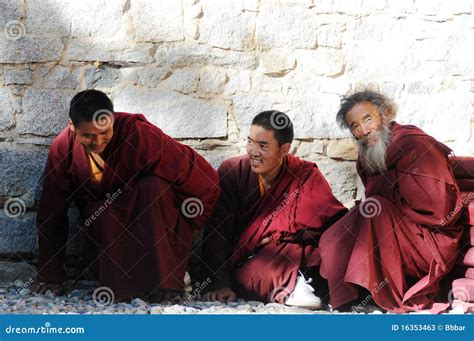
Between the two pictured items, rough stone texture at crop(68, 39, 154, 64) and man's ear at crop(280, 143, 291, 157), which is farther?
rough stone texture at crop(68, 39, 154, 64)

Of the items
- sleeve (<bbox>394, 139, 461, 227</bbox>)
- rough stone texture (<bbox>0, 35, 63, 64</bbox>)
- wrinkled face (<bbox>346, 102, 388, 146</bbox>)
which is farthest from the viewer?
rough stone texture (<bbox>0, 35, 63, 64</bbox>)

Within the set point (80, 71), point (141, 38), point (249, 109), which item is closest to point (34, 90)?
point (80, 71)

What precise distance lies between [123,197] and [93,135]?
45cm

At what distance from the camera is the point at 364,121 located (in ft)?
20.6

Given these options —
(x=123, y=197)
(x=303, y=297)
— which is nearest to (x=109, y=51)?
(x=123, y=197)

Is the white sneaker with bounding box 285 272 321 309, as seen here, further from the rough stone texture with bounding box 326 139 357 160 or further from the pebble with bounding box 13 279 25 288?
the pebble with bounding box 13 279 25 288

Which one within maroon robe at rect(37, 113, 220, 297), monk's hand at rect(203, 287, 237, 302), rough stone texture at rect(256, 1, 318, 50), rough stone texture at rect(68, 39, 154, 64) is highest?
rough stone texture at rect(256, 1, 318, 50)

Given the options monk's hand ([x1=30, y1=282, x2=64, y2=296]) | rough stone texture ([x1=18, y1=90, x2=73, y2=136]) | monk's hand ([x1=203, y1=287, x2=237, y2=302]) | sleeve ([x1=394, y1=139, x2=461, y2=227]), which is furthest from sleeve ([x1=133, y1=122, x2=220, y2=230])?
sleeve ([x1=394, y1=139, x2=461, y2=227])

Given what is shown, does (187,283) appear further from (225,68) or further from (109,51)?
(109,51)

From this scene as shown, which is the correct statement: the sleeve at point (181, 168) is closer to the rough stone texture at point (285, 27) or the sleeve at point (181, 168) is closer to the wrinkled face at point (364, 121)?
the wrinkled face at point (364, 121)

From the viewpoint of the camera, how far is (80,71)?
258 inches

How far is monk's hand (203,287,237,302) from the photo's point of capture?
5945 millimetres

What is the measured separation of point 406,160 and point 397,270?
2.32 feet

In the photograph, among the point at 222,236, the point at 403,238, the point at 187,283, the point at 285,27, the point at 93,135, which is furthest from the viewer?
the point at 285,27
